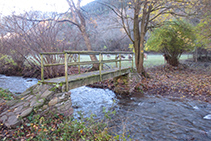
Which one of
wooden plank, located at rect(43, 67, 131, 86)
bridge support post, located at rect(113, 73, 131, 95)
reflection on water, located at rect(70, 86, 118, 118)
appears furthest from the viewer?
bridge support post, located at rect(113, 73, 131, 95)

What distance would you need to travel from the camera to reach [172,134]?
4.51 m

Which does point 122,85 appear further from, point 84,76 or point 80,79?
point 80,79

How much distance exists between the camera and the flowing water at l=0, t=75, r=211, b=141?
4.50 m

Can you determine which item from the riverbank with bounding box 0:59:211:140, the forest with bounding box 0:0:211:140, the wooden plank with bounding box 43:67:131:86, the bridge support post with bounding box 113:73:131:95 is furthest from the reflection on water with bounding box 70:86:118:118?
the wooden plank with bounding box 43:67:131:86

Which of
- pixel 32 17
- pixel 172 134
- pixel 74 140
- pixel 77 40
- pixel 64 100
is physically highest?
pixel 32 17

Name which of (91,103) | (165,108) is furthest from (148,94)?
(91,103)

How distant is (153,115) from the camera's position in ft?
19.3

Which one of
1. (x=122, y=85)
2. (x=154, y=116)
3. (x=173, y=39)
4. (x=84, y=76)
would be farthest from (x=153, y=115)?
(x=173, y=39)

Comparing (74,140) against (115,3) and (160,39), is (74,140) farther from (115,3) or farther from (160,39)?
(160,39)

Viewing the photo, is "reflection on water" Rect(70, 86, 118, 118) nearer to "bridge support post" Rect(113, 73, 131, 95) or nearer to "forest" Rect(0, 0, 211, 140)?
"bridge support post" Rect(113, 73, 131, 95)

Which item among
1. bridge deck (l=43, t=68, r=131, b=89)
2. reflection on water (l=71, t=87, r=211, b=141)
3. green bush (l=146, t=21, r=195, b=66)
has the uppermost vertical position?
green bush (l=146, t=21, r=195, b=66)

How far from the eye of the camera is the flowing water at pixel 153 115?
14.8 ft

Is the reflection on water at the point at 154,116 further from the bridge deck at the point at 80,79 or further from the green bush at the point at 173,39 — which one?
A: the green bush at the point at 173,39

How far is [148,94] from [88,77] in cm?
442
